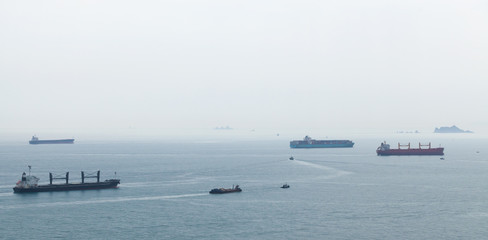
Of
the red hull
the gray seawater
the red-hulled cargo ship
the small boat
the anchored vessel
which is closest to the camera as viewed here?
the gray seawater

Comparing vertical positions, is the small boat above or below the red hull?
below

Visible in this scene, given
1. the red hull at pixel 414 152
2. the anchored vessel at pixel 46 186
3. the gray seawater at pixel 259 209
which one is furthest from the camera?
the red hull at pixel 414 152

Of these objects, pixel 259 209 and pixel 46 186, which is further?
pixel 46 186

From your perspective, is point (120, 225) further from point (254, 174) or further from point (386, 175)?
point (386, 175)

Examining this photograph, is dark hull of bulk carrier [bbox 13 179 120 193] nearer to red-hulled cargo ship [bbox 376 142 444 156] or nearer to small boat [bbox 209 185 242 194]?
small boat [bbox 209 185 242 194]

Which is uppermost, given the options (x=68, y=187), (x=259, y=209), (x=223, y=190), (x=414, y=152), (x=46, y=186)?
(x=414, y=152)

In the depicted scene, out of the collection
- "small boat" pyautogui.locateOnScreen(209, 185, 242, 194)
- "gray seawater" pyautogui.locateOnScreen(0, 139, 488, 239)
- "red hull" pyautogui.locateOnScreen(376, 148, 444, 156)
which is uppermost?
"red hull" pyautogui.locateOnScreen(376, 148, 444, 156)

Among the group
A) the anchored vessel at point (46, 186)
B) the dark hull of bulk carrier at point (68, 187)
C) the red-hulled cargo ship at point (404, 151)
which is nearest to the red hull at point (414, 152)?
the red-hulled cargo ship at point (404, 151)

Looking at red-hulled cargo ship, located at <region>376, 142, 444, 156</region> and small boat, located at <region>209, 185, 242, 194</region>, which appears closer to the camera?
small boat, located at <region>209, 185, 242, 194</region>

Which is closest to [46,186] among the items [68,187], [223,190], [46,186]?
[46,186]

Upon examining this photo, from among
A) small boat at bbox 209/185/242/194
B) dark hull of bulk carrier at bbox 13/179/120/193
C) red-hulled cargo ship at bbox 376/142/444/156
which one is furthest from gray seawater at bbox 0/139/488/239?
red-hulled cargo ship at bbox 376/142/444/156

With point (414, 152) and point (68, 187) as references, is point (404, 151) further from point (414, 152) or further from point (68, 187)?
point (68, 187)

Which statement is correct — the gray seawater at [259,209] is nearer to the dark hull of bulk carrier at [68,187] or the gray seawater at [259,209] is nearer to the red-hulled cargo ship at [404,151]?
the dark hull of bulk carrier at [68,187]
